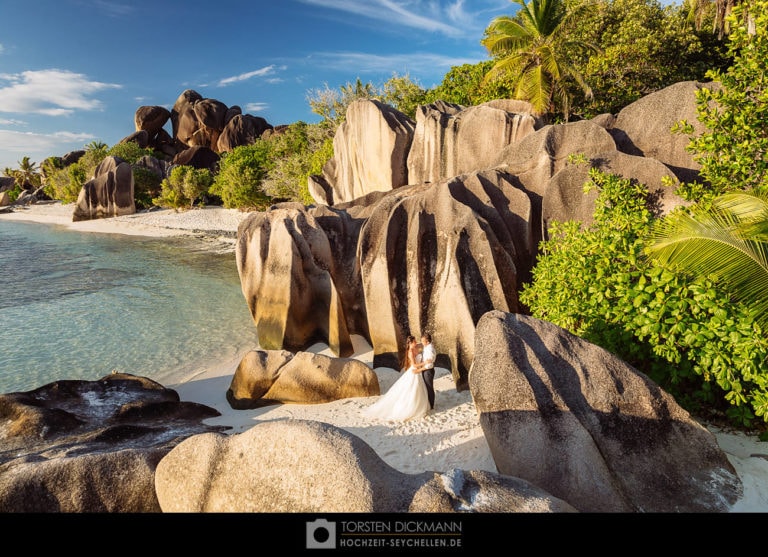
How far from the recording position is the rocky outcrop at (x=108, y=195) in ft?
148

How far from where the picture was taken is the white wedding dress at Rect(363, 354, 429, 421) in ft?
24.9

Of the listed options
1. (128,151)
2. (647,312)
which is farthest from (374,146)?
(128,151)

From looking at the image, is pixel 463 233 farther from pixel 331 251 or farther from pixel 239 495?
pixel 239 495

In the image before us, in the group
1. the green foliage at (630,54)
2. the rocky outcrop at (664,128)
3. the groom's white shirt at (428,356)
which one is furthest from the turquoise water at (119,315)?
the green foliage at (630,54)

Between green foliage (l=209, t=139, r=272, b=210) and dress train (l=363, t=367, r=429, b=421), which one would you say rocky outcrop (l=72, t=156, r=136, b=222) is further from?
dress train (l=363, t=367, r=429, b=421)

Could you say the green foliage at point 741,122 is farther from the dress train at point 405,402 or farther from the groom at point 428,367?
the dress train at point 405,402

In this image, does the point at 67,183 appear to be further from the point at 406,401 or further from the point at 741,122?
the point at 741,122

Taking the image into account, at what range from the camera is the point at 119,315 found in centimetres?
1555

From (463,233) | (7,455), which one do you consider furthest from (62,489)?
(463,233)

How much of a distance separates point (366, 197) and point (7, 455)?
1093 centimetres

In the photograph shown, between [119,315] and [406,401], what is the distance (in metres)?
12.7

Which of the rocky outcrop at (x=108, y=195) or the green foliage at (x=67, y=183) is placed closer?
the rocky outcrop at (x=108, y=195)

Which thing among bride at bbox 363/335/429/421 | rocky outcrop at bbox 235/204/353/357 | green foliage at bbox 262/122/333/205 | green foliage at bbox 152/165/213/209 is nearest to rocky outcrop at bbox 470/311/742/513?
bride at bbox 363/335/429/421
